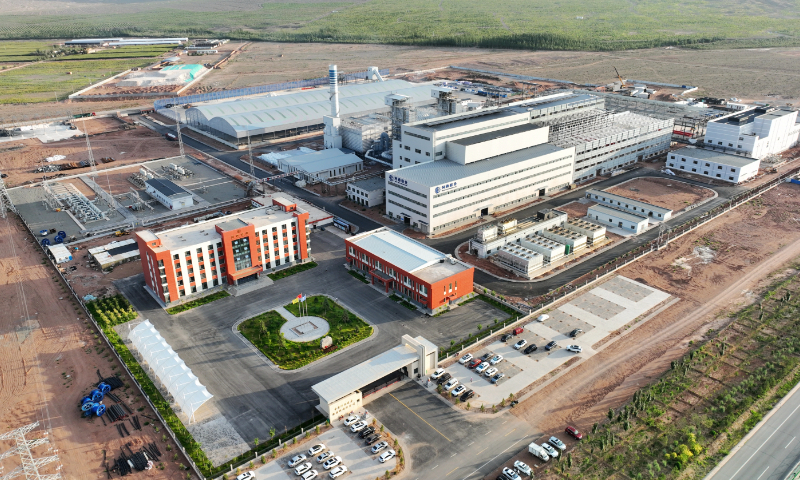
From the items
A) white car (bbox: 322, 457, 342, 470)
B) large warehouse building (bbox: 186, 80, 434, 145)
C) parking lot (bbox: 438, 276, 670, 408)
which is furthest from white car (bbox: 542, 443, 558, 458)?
large warehouse building (bbox: 186, 80, 434, 145)

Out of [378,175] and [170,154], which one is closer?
[378,175]

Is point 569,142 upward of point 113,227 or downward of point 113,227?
upward

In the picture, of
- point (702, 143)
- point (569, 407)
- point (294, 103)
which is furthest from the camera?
point (294, 103)

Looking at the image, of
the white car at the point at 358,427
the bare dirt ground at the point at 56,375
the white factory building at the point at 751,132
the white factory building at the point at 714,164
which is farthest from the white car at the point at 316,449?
the white factory building at the point at 751,132

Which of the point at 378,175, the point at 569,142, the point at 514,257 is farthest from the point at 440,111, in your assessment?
the point at 514,257

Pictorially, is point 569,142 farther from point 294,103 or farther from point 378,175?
point 294,103

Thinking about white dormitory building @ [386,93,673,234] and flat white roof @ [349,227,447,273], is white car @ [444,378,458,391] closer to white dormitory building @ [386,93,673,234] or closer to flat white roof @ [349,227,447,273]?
flat white roof @ [349,227,447,273]

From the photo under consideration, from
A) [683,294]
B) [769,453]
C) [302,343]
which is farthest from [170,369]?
[683,294]
